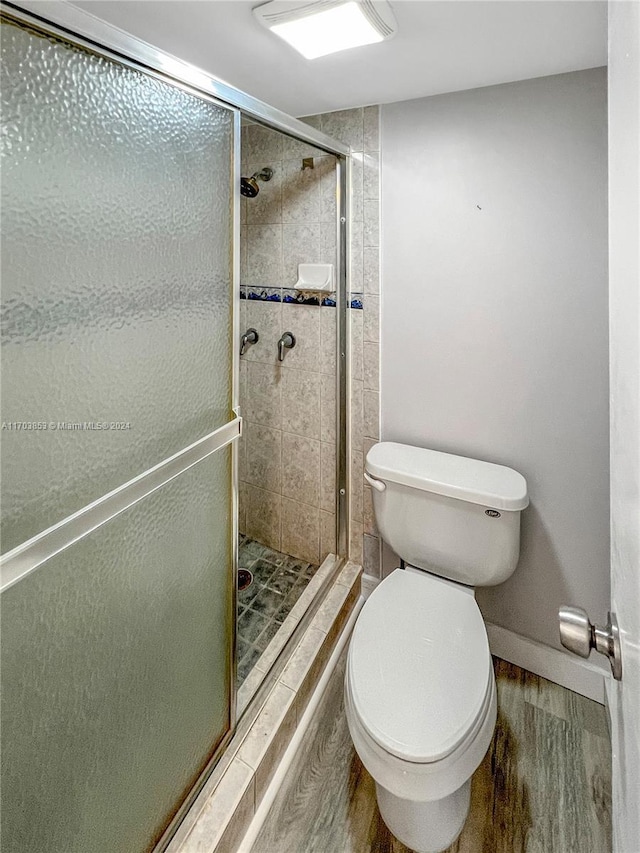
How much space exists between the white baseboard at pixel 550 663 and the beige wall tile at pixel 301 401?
3.51 feet

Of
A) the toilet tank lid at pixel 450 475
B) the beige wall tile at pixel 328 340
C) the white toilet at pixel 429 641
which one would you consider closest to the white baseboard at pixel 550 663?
the white toilet at pixel 429 641

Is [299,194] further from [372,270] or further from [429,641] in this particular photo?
[429,641]

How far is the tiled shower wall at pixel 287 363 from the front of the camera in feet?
6.12

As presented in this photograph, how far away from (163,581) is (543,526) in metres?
1.29

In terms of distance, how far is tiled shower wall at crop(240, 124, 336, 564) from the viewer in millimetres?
1865

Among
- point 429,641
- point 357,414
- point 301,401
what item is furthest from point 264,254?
point 429,641

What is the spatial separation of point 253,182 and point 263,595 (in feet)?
5.39

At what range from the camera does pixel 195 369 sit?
108 centimetres

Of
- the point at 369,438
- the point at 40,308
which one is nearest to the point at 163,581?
the point at 40,308

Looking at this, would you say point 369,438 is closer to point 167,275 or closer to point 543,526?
point 543,526

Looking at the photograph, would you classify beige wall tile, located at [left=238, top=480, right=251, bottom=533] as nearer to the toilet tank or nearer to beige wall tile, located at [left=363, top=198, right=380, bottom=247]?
the toilet tank

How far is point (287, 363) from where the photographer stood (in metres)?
2.04

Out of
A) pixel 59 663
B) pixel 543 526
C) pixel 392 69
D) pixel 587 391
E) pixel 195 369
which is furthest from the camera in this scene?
pixel 543 526

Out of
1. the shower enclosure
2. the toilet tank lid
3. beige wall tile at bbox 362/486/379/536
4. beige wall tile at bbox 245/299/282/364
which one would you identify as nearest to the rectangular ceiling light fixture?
the shower enclosure
